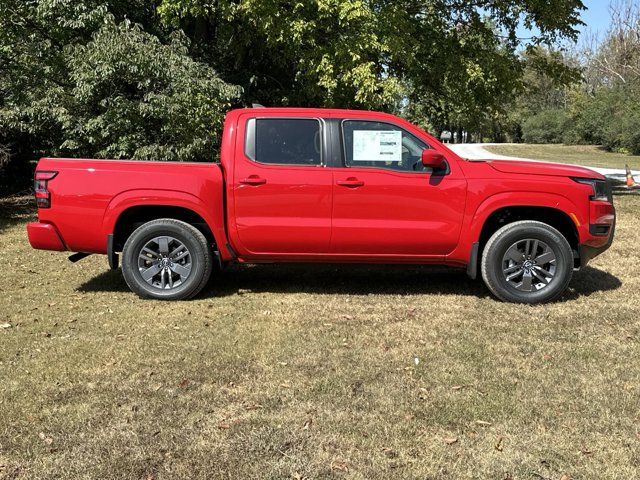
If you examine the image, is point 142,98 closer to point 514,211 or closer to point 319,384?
point 514,211

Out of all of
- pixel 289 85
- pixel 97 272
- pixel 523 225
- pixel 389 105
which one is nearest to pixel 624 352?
pixel 523 225

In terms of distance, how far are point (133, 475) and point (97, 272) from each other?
462 cm

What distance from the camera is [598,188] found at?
227 inches

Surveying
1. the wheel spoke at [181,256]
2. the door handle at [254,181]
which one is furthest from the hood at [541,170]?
the wheel spoke at [181,256]

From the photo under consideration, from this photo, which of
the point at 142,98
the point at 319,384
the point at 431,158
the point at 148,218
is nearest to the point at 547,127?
the point at 142,98

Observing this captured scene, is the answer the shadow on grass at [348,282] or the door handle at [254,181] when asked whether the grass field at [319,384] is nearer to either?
the shadow on grass at [348,282]

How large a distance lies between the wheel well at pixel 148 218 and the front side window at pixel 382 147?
1558mm

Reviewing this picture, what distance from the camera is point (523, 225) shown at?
18.6ft

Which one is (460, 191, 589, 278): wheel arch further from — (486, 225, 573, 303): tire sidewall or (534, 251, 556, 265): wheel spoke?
(534, 251, 556, 265): wheel spoke

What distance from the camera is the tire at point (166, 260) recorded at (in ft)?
18.7

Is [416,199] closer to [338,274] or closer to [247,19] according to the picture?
[338,274]

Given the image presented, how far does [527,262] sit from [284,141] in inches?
100

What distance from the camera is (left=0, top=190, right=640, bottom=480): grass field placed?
3.08m

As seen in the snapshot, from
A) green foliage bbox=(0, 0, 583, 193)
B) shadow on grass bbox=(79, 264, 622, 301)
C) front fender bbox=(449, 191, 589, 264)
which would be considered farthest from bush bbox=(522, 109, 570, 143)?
front fender bbox=(449, 191, 589, 264)
